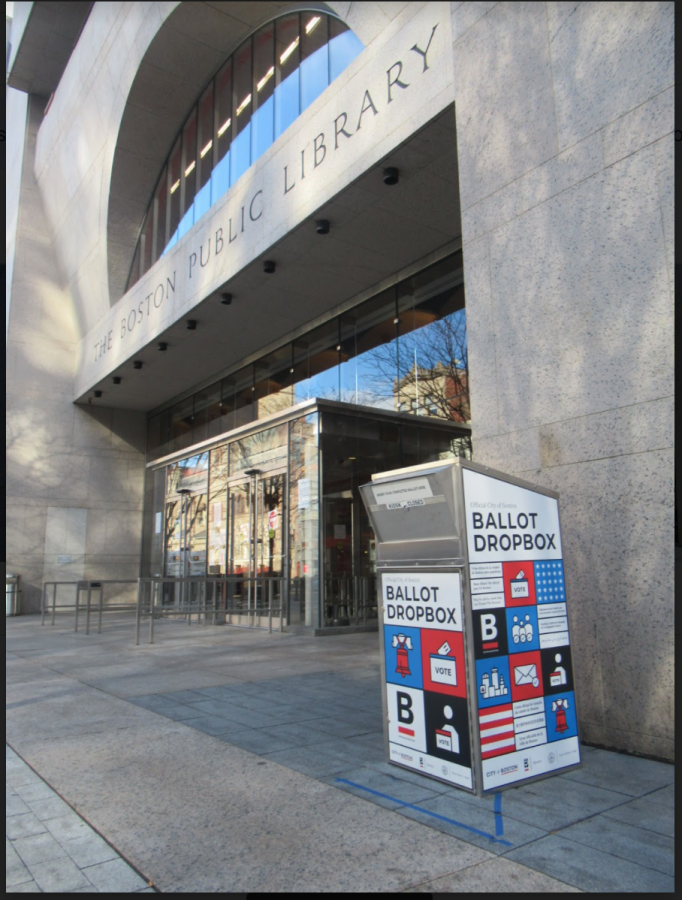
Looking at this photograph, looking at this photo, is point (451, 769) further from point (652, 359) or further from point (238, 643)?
point (238, 643)

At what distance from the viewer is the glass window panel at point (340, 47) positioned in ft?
36.2

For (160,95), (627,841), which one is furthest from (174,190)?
(627,841)

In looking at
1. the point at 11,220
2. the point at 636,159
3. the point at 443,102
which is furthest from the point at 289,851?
the point at 11,220

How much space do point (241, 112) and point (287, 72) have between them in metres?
2.16

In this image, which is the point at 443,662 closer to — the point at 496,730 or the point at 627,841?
the point at 496,730

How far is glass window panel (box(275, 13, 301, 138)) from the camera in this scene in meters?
12.7

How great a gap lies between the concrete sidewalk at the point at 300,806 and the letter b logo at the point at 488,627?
32.7 inches

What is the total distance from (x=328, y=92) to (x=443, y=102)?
3.02 m

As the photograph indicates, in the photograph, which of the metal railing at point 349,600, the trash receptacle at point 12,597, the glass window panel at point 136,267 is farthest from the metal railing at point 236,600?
the glass window panel at point 136,267

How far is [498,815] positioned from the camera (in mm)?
3336

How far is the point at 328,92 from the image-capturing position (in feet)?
33.4

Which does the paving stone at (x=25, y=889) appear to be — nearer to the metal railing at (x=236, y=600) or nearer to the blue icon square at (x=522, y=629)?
the blue icon square at (x=522, y=629)

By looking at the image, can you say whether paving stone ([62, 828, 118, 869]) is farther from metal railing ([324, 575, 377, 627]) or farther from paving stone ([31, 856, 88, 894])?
metal railing ([324, 575, 377, 627])

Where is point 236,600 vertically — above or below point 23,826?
below
